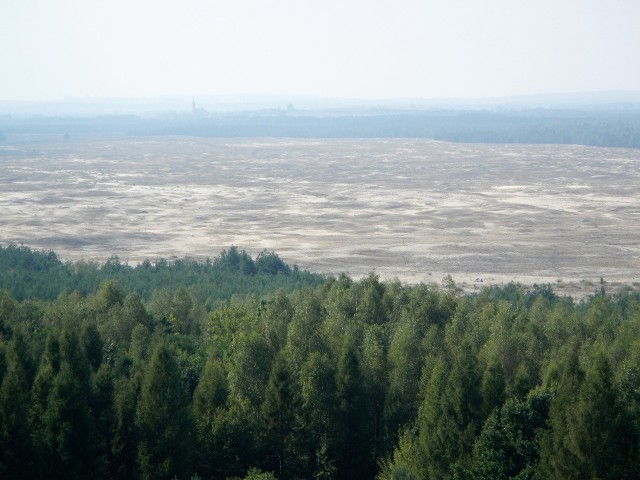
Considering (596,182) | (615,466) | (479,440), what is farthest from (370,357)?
(596,182)

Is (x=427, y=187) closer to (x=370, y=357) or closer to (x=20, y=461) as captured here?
(x=370, y=357)

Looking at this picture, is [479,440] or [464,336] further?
[464,336]

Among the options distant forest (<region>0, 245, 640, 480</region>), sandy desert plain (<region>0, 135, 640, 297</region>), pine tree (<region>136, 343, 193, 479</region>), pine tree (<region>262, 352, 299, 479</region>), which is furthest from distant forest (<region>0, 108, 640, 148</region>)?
pine tree (<region>136, 343, 193, 479</region>)

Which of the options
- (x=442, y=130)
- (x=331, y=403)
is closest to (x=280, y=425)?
(x=331, y=403)

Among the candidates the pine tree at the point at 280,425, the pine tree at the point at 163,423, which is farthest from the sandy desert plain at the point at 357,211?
the pine tree at the point at 163,423

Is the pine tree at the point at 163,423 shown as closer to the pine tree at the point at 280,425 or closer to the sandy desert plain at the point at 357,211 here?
Result: the pine tree at the point at 280,425

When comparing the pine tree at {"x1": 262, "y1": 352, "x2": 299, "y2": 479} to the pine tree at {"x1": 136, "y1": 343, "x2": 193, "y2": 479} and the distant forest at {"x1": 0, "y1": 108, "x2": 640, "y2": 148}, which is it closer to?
the pine tree at {"x1": 136, "y1": 343, "x2": 193, "y2": 479}
